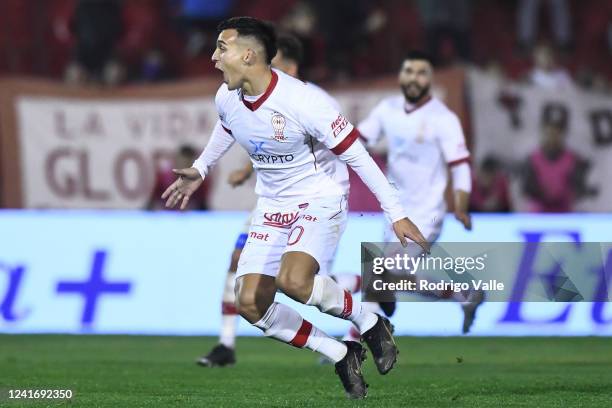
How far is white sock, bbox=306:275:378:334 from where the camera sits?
8242 millimetres

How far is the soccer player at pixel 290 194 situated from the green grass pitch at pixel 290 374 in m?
0.38

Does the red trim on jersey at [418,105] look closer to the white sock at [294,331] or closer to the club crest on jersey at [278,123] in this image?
the club crest on jersey at [278,123]

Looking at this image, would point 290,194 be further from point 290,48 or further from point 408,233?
point 290,48

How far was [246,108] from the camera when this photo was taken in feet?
27.4

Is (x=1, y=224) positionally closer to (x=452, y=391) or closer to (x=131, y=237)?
(x=131, y=237)

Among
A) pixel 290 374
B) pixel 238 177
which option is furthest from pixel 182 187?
pixel 290 374

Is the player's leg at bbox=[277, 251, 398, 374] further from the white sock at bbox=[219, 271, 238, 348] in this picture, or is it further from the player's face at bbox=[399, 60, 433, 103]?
the player's face at bbox=[399, 60, 433, 103]

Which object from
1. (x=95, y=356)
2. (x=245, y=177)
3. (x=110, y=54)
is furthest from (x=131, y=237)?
(x=110, y=54)

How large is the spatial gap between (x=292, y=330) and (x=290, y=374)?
190cm

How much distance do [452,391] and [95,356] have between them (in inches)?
149

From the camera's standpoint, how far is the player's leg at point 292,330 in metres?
8.26

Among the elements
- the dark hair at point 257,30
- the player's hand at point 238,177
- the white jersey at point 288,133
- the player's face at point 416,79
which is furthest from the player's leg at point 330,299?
the player's face at point 416,79

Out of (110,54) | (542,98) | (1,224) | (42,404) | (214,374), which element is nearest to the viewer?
(42,404)

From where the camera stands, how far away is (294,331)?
8328 mm
